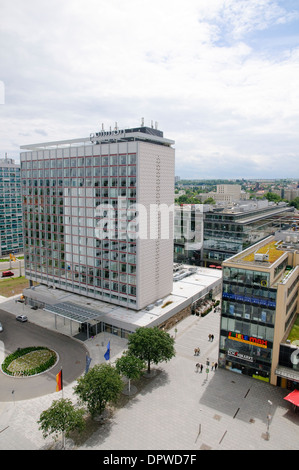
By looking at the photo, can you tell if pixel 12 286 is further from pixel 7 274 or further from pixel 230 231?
pixel 230 231

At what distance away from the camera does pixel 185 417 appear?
39.8 m

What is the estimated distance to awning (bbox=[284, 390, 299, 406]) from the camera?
4016cm

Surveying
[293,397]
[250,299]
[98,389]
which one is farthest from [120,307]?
[293,397]

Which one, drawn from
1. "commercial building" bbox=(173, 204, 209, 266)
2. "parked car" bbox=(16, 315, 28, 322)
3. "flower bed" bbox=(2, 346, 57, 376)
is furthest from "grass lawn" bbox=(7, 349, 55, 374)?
"commercial building" bbox=(173, 204, 209, 266)

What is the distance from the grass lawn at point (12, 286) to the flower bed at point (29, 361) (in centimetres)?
3449

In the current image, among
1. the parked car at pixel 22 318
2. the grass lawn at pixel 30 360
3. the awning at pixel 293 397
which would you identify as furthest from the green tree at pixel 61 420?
the parked car at pixel 22 318

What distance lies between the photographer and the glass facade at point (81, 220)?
62.3m

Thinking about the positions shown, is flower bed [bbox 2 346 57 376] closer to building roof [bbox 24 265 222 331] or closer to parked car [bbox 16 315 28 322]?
building roof [bbox 24 265 222 331]

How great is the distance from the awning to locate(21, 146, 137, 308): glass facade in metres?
31.7

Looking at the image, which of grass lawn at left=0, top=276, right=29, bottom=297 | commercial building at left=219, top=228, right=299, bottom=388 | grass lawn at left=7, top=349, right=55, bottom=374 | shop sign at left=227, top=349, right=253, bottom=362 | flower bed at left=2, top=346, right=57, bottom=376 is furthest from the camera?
grass lawn at left=0, top=276, right=29, bottom=297

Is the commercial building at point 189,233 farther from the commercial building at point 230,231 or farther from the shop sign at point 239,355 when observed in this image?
the shop sign at point 239,355

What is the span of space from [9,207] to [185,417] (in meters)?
113

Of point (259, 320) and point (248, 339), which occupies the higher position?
point (259, 320)
